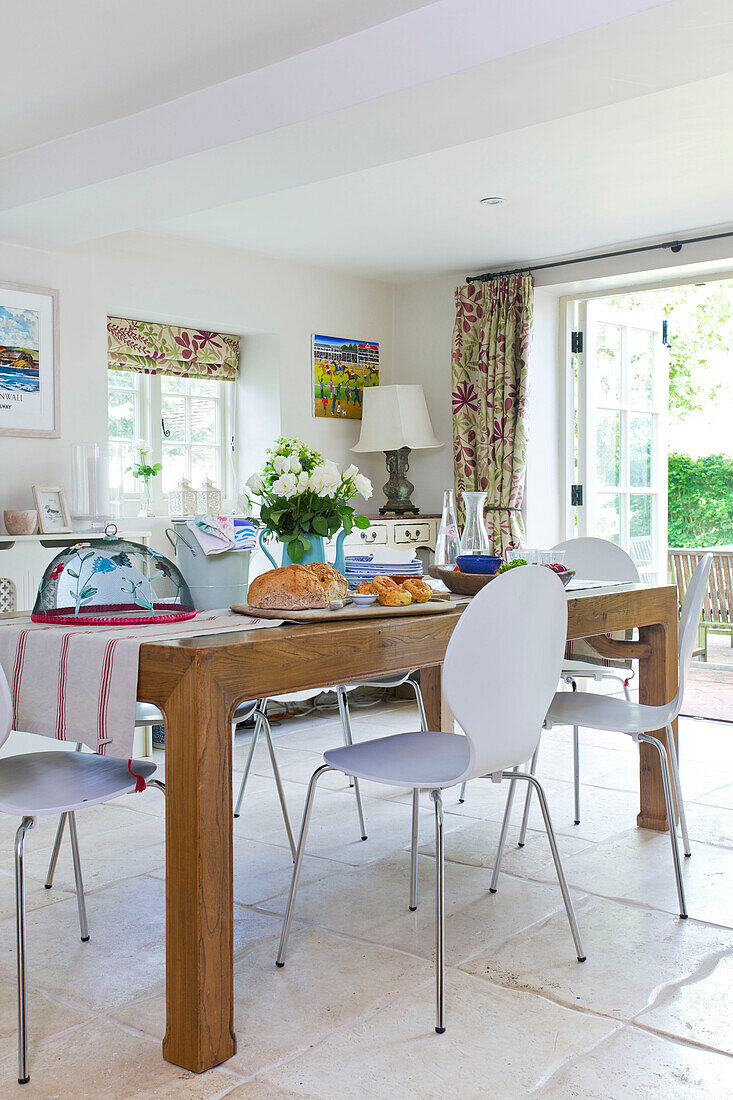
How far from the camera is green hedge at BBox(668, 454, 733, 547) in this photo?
38.1 feet

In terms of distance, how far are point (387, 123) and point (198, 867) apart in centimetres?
220

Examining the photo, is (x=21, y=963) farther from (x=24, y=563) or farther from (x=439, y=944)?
(x=24, y=563)

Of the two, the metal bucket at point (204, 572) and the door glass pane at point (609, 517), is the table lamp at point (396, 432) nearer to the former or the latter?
the door glass pane at point (609, 517)

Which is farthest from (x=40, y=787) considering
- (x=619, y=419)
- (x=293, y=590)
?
(x=619, y=419)

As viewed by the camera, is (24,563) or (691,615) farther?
(24,563)

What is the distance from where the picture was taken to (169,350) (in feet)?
16.9

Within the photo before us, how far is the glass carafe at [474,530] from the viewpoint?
9.14 feet

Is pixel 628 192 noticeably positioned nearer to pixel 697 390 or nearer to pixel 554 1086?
pixel 554 1086

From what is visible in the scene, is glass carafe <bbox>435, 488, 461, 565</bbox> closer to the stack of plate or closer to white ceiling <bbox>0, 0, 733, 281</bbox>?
the stack of plate

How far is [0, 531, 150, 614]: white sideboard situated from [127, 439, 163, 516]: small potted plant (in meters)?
0.76

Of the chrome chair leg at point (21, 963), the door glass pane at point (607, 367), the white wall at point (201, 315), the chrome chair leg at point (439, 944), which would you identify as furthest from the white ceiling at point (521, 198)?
the chrome chair leg at point (21, 963)

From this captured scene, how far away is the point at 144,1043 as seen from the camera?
6.08 feet

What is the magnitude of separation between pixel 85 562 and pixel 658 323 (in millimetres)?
4393

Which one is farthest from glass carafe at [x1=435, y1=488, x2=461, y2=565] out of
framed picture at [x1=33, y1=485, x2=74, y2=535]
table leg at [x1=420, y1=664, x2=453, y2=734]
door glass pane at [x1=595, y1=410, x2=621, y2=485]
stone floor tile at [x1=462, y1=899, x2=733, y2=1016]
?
door glass pane at [x1=595, y1=410, x2=621, y2=485]
